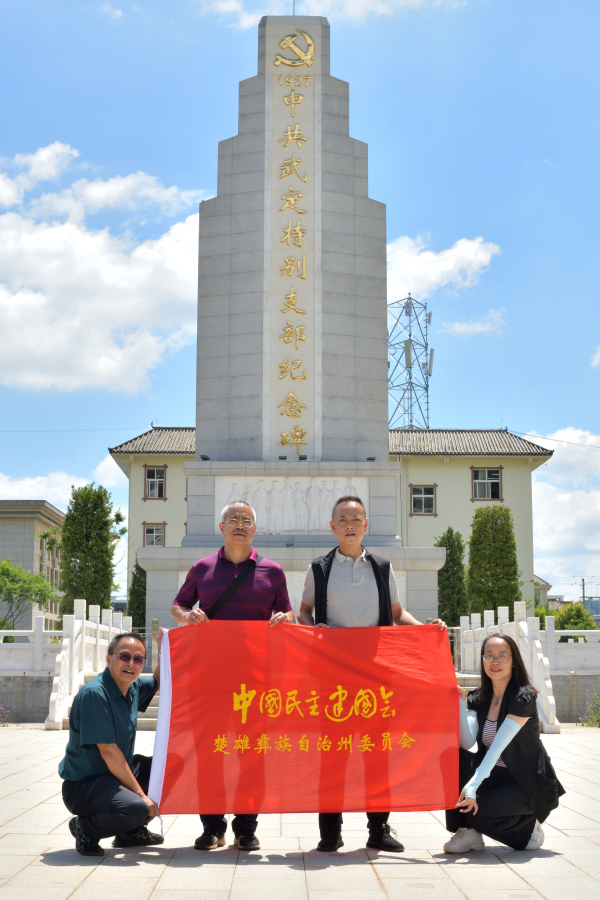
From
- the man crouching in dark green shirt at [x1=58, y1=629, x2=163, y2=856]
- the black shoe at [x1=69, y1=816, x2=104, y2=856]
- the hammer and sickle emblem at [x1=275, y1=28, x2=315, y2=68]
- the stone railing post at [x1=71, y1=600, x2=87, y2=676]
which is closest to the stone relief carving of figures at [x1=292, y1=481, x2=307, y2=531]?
the stone railing post at [x1=71, y1=600, x2=87, y2=676]

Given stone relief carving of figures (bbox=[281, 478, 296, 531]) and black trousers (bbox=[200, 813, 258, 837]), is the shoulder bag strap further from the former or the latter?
stone relief carving of figures (bbox=[281, 478, 296, 531])

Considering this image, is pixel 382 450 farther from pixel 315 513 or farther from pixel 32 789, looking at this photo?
pixel 32 789

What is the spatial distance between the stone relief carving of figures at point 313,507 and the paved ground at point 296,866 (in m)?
10.3

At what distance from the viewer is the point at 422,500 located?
3127cm

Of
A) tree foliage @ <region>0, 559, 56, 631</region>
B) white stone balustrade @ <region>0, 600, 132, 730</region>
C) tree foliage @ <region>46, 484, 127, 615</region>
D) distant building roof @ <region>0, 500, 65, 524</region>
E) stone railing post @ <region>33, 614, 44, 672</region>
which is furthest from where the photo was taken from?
distant building roof @ <region>0, 500, 65, 524</region>

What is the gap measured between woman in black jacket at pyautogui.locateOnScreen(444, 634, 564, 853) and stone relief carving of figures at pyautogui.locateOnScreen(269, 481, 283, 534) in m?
11.3

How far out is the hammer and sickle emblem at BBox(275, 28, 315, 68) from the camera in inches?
688

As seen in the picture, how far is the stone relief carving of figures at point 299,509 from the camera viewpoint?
15703 mm

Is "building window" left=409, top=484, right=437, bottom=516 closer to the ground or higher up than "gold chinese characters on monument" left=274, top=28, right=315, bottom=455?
closer to the ground

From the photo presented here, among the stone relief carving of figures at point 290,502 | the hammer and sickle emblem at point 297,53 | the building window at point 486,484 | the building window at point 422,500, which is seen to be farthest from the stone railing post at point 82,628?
the building window at point 486,484

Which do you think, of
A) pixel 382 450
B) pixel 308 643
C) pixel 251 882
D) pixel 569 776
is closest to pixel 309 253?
pixel 382 450

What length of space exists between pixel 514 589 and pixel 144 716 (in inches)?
631

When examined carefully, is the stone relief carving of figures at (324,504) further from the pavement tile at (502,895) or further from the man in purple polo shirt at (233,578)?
the pavement tile at (502,895)

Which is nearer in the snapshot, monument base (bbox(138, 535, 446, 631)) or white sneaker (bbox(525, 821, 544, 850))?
white sneaker (bbox(525, 821, 544, 850))
